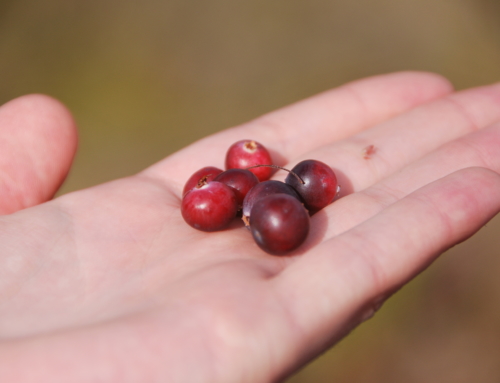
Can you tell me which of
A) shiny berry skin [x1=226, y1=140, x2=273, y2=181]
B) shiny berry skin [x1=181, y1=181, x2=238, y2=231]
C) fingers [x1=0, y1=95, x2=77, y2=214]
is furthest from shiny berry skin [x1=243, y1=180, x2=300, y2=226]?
fingers [x1=0, y1=95, x2=77, y2=214]

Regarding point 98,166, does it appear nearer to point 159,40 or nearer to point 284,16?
point 159,40

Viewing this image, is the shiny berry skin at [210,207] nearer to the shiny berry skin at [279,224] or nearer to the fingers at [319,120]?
the shiny berry skin at [279,224]

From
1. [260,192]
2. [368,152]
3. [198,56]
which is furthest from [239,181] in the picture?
[198,56]

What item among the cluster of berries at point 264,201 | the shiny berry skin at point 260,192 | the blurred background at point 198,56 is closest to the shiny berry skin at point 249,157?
the cluster of berries at point 264,201

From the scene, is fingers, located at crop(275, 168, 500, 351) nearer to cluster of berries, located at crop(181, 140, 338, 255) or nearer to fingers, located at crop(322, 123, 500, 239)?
cluster of berries, located at crop(181, 140, 338, 255)

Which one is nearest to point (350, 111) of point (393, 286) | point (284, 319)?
point (393, 286)
